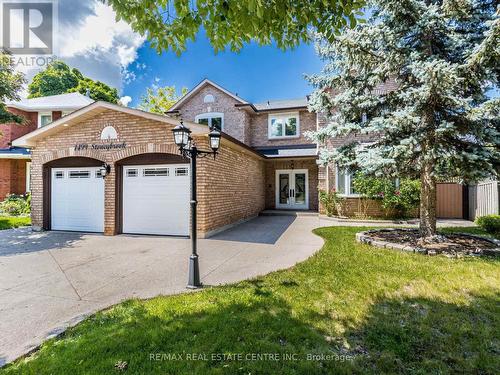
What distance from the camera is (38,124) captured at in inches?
746

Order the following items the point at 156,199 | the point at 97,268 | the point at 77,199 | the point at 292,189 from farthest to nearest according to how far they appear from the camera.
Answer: the point at 292,189
the point at 77,199
the point at 156,199
the point at 97,268

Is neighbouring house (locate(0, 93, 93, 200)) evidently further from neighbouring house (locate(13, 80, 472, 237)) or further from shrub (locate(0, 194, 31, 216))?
Answer: neighbouring house (locate(13, 80, 472, 237))

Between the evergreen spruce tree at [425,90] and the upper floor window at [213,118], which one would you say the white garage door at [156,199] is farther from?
the upper floor window at [213,118]

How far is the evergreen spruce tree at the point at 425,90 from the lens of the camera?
18.6ft

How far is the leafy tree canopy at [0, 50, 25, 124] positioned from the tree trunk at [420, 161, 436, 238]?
15.9 metres

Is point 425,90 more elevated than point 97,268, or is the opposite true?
Answer: point 425,90

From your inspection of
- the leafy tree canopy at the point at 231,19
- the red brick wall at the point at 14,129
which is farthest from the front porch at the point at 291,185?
the red brick wall at the point at 14,129

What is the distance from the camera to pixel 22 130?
749 inches

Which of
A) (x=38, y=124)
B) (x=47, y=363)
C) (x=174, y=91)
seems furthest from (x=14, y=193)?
(x=47, y=363)

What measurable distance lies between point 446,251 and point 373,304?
146 inches

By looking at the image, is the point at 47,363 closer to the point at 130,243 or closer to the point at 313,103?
the point at 130,243

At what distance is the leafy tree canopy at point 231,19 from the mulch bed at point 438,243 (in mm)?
5541

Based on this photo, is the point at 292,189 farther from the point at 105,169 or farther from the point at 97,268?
the point at 97,268

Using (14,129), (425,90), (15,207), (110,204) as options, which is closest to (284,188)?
(110,204)
